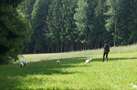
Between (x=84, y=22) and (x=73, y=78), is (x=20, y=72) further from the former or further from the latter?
(x=84, y=22)

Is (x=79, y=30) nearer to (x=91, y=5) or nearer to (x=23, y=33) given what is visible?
(x=91, y=5)

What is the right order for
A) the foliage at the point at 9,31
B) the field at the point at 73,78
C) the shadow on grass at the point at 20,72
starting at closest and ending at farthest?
the field at the point at 73,78, the shadow on grass at the point at 20,72, the foliage at the point at 9,31

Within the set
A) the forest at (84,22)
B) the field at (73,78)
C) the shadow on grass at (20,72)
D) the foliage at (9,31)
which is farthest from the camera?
the forest at (84,22)

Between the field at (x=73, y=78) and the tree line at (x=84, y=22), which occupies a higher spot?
the tree line at (x=84, y=22)

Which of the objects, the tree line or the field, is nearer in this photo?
the field

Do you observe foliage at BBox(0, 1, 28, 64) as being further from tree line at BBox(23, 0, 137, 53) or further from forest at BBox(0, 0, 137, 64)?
tree line at BBox(23, 0, 137, 53)

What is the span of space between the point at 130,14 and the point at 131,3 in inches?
151

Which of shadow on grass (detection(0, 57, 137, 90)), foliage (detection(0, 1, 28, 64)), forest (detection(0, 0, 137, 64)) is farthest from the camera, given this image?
forest (detection(0, 0, 137, 64))

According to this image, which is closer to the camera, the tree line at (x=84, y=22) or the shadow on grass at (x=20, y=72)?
the shadow on grass at (x=20, y=72)

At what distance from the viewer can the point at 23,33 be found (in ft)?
77.6

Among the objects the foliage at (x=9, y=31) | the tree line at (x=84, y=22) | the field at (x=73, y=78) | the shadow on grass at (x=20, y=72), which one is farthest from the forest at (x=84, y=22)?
the field at (x=73, y=78)

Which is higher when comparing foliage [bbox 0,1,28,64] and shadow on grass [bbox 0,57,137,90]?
foliage [bbox 0,1,28,64]

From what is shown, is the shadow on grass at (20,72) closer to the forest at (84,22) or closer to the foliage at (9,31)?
the foliage at (9,31)

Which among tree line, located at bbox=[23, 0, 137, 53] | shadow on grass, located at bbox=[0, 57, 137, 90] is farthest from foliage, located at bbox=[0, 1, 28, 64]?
tree line, located at bbox=[23, 0, 137, 53]
